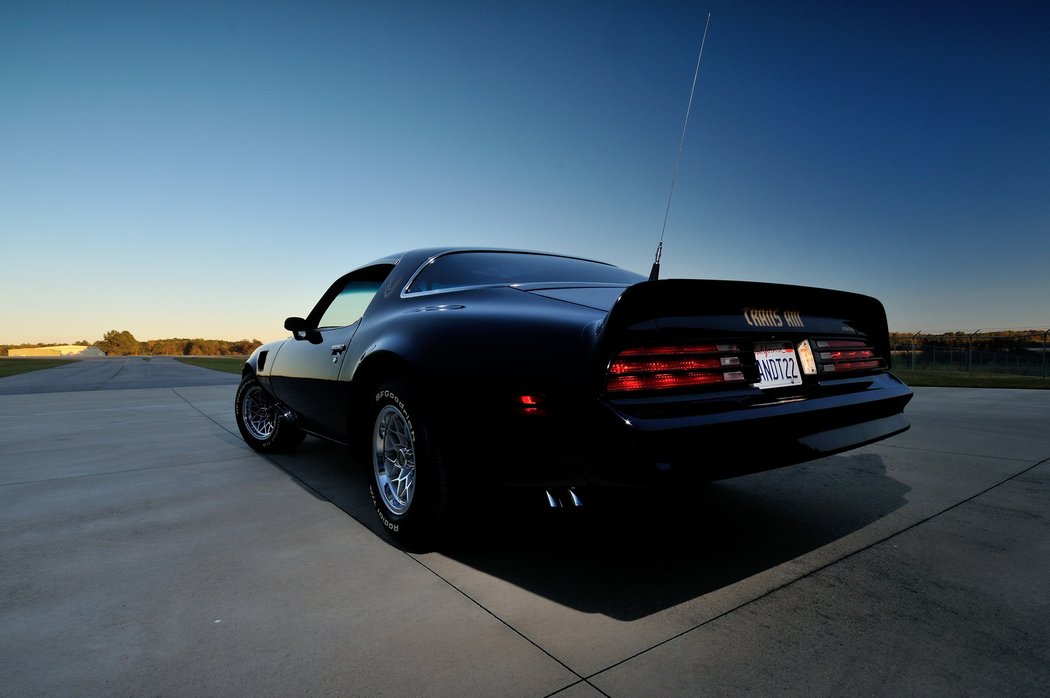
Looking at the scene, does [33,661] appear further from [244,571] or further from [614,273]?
[614,273]

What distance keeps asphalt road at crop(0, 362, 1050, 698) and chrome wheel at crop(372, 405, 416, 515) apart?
0.20 m

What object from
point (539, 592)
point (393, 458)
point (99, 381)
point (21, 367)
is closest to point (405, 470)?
point (393, 458)

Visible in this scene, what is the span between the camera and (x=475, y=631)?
5.40 feet

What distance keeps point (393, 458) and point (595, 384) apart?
124 cm

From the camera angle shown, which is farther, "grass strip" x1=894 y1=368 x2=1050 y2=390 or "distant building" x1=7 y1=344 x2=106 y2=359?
"distant building" x1=7 y1=344 x2=106 y2=359

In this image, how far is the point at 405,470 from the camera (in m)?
2.44

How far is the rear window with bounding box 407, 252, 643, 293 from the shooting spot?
2.75 m

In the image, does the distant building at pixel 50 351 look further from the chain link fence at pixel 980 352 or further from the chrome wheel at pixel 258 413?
the chain link fence at pixel 980 352

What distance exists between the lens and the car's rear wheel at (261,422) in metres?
4.26

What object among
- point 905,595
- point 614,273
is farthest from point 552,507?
point 614,273

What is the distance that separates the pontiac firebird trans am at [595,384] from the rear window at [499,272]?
17 mm

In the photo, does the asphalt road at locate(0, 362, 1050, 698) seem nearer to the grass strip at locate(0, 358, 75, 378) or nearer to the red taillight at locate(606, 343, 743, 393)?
the red taillight at locate(606, 343, 743, 393)

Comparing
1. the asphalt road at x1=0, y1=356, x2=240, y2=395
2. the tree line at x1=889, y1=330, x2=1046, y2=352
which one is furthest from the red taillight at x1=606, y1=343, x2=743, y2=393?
the tree line at x1=889, y1=330, x2=1046, y2=352

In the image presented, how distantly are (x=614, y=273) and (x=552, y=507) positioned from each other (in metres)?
1.74
